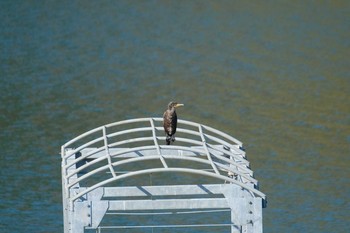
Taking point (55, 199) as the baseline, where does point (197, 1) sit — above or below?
above

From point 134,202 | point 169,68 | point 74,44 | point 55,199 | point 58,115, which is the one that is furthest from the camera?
point 74,44

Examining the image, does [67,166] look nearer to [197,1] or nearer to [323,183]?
[323,183]

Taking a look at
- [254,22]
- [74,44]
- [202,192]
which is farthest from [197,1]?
[202,192]

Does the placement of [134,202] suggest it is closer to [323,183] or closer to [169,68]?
[323,183]

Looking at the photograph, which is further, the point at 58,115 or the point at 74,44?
the point at 74,44

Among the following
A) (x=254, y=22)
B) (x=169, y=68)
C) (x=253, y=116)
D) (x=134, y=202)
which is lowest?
(x=134, y=202)

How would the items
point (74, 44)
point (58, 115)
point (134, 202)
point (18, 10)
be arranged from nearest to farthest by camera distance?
point (134, 202) → point (58, 115) → point (74, 44) → point (18, 10)

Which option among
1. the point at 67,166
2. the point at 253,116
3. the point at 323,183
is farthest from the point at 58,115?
the point at 67,166
